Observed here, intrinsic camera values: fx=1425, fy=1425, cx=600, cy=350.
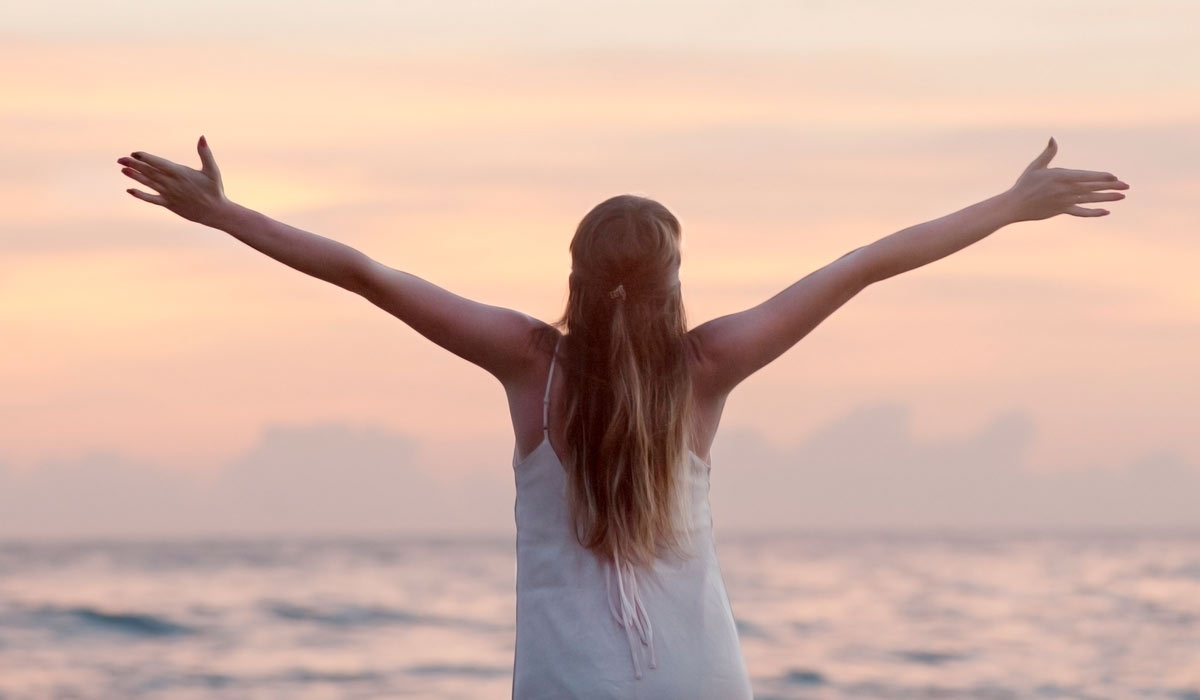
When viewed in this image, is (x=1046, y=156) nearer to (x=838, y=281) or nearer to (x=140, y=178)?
(x=838, y=281)

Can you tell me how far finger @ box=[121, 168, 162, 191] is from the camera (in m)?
2.76

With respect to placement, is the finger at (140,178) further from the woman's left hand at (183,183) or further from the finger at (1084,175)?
the finger at (1084,175)

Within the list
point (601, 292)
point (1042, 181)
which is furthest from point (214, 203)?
point (1042, 181)

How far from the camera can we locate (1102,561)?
28984 mm

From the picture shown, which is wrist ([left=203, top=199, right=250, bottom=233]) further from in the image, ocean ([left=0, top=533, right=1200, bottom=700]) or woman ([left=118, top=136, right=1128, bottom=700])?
ocean ([left=0, top=533, right=1200, bottom=700])

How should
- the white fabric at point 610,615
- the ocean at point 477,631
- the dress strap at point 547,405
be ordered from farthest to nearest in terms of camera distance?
the ocean at point 477,631 → the dress strap at point 547,405 → the white fabric at point 610,615

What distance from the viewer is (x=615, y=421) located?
2.57 m

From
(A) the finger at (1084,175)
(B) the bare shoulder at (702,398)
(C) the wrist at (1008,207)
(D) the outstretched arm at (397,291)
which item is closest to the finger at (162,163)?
(D) the outstretched arm at (397,291)

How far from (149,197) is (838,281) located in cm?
135

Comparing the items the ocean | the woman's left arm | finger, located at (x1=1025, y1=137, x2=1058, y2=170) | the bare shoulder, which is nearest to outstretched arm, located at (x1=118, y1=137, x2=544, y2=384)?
the bare shoulder

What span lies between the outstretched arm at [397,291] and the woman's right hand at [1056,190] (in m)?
1.06

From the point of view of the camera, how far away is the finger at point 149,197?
9.11 ft

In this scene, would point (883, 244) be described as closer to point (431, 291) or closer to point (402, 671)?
point (431, 291)

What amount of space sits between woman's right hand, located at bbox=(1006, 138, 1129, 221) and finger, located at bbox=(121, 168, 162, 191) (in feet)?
5.61
